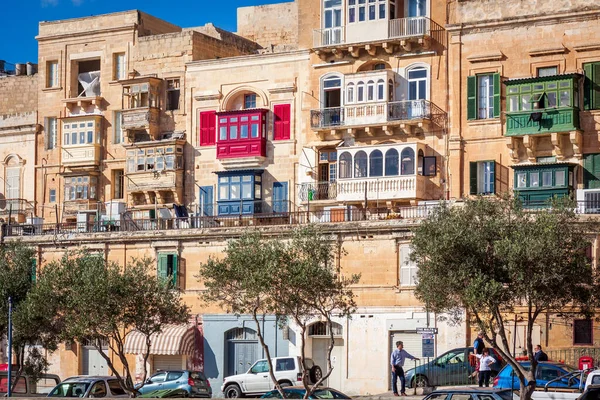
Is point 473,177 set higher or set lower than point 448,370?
higher

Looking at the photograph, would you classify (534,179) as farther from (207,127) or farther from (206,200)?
(207,127)

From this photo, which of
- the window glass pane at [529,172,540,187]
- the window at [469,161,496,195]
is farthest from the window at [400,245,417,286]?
Result: the window glass pane at [529,172,540,187]

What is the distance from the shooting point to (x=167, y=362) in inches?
2159

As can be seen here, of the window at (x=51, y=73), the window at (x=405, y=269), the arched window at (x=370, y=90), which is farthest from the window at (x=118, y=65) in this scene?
the window at (x=405, y=269)

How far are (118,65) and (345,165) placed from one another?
46.7ft

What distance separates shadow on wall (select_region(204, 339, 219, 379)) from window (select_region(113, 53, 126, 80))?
52.6 ft

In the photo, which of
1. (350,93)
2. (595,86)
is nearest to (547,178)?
(595,86)

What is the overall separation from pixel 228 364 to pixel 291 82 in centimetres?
1291

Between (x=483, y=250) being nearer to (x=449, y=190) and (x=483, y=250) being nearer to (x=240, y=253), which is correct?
(x=240, y=253)

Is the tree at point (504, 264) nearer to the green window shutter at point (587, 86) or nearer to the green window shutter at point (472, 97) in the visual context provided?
the green window shutter at point (587, 86)

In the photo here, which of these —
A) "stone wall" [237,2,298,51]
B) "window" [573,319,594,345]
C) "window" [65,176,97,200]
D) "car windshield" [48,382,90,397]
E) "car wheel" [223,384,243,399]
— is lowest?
"car wheel" [223,384,243,399]

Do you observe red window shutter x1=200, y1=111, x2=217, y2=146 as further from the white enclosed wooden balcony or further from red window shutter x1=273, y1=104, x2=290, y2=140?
the white enclosed wooden balcony

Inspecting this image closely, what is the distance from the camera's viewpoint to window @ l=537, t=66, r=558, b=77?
5138cm

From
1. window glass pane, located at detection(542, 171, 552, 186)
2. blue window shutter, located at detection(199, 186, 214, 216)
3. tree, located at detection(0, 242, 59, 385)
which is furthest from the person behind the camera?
blue window shutter, located at detection(199, 186, 214, 216)
